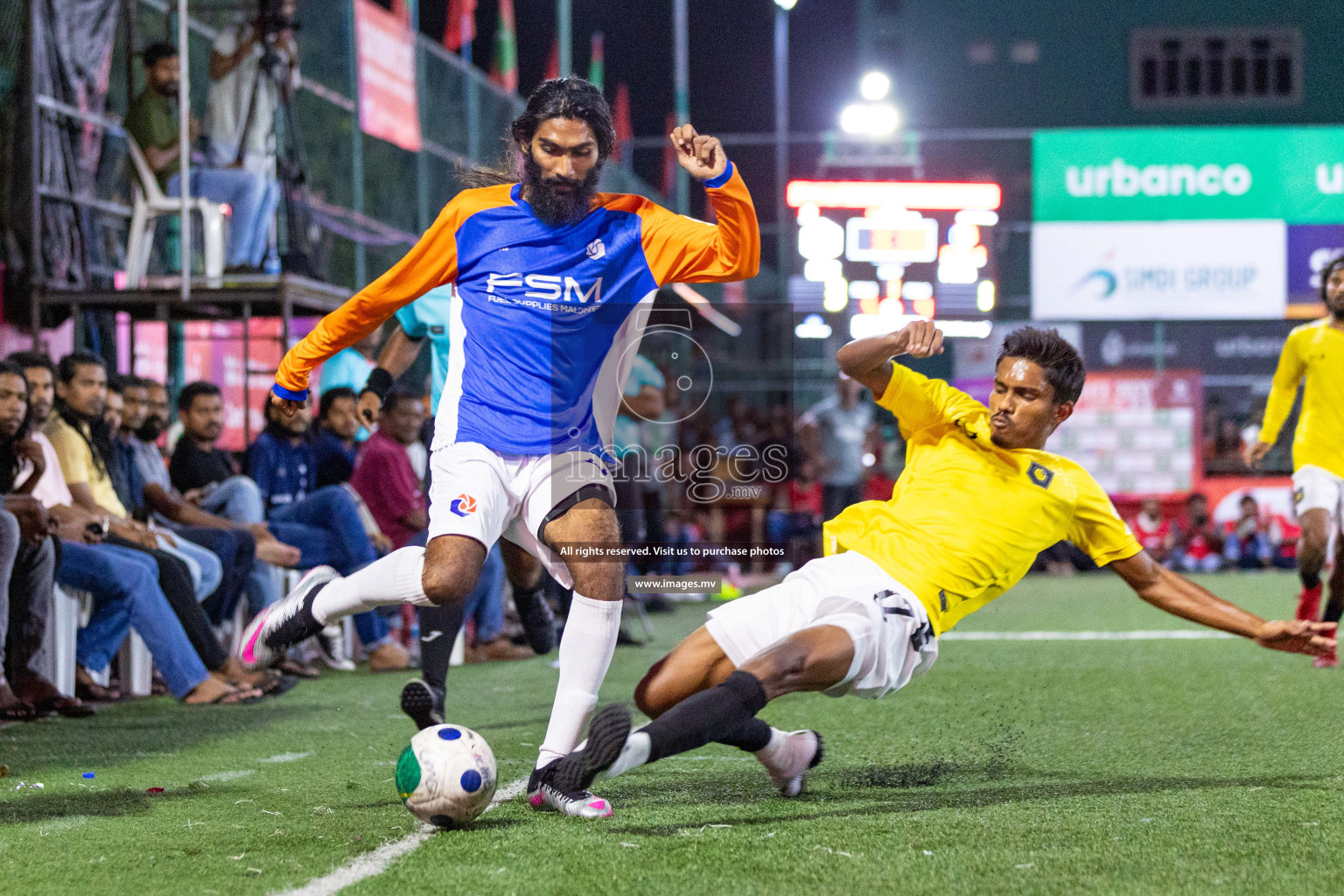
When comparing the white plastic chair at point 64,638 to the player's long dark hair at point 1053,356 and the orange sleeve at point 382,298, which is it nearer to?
the orange sleeve at point 382,298

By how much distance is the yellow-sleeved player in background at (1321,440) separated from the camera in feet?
24.8

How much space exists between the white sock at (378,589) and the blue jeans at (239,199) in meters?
6.21

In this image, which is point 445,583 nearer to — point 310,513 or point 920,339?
point 920,339

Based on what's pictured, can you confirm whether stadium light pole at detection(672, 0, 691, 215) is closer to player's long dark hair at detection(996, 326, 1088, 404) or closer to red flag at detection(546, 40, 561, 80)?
red flag at detection(546, 40, 561, 80)

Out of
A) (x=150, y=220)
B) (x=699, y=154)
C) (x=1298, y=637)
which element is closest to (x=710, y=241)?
(x=699, y=154)

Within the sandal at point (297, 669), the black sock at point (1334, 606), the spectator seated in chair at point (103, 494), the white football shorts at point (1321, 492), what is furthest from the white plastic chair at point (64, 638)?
the black sock at point (1334, 606)

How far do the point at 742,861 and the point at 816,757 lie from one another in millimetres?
904

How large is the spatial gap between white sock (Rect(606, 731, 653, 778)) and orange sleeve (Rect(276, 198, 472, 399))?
1756mm

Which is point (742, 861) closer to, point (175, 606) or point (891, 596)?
point (891, 596)

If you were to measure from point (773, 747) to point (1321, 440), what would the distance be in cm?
501

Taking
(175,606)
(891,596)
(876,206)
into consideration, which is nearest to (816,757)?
(891,596)

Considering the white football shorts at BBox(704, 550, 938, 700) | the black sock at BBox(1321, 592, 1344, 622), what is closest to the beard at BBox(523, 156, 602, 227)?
the white football shorts at BBox(704, 550, 938, 700)

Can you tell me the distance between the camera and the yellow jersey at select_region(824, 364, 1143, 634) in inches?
156

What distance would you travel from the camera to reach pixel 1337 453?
25.0 feet
